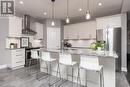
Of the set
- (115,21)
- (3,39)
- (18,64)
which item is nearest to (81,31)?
(115,21)

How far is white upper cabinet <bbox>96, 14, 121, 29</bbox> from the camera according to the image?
4472mm

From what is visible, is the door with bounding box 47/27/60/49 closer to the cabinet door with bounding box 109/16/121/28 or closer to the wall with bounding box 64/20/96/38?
the wall with bounding box 64/20/96/38

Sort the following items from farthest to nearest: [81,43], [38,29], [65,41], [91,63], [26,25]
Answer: [65,41] < [81,43] < [38,29] < [26,25] < [91,63]

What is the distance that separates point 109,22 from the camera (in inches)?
183

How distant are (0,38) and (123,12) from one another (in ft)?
19.7

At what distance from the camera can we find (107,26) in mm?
4684

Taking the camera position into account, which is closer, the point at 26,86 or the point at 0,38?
the point at 26,86

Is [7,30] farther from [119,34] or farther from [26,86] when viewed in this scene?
[119,34]

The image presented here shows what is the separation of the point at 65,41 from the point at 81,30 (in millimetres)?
1525

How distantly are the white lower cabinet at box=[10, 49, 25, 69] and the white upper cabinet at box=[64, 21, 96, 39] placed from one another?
11.0ft

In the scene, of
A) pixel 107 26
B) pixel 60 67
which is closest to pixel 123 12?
pixel 107 26

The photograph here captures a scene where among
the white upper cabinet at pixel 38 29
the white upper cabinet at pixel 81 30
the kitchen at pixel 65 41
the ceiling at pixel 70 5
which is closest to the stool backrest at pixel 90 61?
the kitchen at pixel 65 41

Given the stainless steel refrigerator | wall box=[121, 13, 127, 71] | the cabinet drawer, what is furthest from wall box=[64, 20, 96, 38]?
the cabinet drawer

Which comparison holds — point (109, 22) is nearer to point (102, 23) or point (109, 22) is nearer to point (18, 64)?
point (102, 23)
